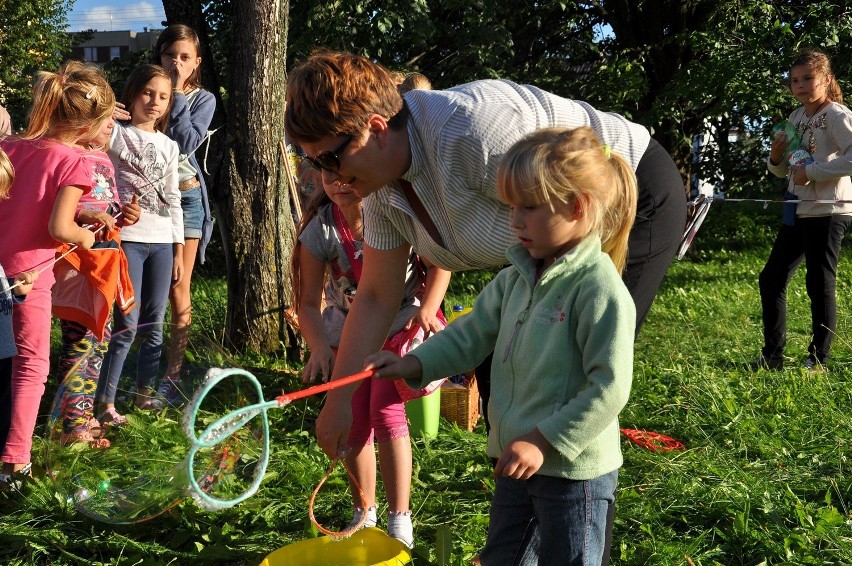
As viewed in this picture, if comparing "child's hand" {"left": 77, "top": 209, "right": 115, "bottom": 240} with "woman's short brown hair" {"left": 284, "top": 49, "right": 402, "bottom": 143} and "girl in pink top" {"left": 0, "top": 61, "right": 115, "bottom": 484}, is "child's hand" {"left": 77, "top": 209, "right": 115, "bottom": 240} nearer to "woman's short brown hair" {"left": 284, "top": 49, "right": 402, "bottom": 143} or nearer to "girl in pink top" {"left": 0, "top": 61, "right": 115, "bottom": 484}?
"girl in pink top" {"left": 0, "top": 61, "right": 115, "bottom": 484}

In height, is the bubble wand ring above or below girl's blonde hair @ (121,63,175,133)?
below

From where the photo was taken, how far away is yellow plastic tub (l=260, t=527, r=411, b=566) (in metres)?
2.84

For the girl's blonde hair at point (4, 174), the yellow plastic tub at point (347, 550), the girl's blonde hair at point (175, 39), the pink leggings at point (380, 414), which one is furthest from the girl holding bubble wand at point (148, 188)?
the yellow plastic tub at point (347, 550)

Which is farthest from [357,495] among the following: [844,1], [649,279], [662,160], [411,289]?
[844,1]

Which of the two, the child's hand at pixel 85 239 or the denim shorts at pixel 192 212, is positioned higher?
the child's hand at pixel 85 239

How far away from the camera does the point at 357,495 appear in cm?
344

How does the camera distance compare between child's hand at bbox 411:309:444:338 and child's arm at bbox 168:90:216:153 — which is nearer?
child's hand at bbox 411:309:444:338

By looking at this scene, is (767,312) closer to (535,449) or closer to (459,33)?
(535,449)

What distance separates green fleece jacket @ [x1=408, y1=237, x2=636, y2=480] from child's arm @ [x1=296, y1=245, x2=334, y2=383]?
129 centimetres

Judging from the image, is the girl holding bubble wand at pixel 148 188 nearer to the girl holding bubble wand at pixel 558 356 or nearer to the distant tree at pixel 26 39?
the girl holding bubble wand at pixel 558 356

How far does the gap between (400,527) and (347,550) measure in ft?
1.30

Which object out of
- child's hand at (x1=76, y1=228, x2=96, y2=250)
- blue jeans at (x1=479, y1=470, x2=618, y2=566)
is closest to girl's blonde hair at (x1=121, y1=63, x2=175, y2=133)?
child's hand at (x1=76, y1=228, x2=96, y2=250)

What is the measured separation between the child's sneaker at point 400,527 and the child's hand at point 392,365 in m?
1.10

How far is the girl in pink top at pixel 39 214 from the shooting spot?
3.94 metres
